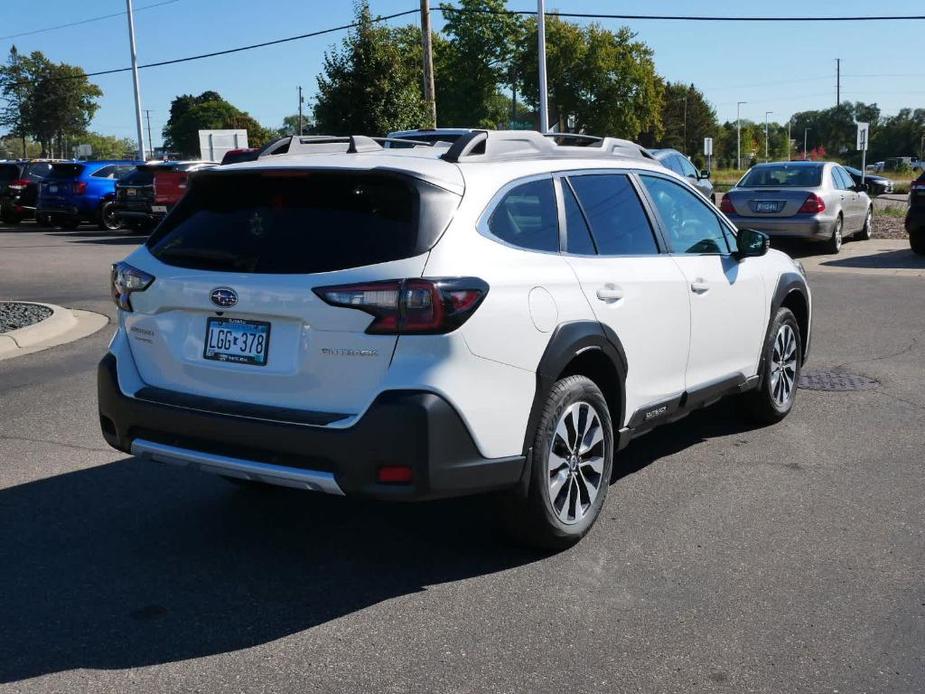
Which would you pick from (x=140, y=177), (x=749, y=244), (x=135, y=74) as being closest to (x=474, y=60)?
(x=135, y=74)

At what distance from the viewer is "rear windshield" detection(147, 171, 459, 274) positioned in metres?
4.06

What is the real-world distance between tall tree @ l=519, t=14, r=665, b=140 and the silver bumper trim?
85.1m

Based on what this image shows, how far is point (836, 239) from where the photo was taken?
18.4m

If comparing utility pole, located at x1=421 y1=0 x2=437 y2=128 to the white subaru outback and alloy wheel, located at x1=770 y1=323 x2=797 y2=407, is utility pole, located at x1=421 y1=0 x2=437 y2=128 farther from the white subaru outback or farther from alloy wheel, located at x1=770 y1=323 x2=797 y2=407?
the white subaru outback

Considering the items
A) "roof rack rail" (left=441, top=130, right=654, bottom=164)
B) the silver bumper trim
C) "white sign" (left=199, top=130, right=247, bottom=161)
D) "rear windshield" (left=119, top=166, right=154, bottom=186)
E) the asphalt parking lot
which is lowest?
the asphalt parking lot

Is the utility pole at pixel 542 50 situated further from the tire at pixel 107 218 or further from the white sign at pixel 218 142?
the tire at pixel 107 218

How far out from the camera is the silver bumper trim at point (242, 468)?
4.00 m

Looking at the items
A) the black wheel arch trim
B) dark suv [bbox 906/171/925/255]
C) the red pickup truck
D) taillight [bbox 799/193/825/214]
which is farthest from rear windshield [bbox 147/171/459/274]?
the red pickup truck

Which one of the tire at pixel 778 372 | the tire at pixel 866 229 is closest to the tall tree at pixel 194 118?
the tire at pixel 866 229

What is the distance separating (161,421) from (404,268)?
4.09 feet

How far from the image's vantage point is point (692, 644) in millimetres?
3762

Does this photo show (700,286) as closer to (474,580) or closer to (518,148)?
(518,148)

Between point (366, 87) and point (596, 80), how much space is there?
6414 centimetres

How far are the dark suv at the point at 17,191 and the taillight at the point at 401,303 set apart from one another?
2744cm
